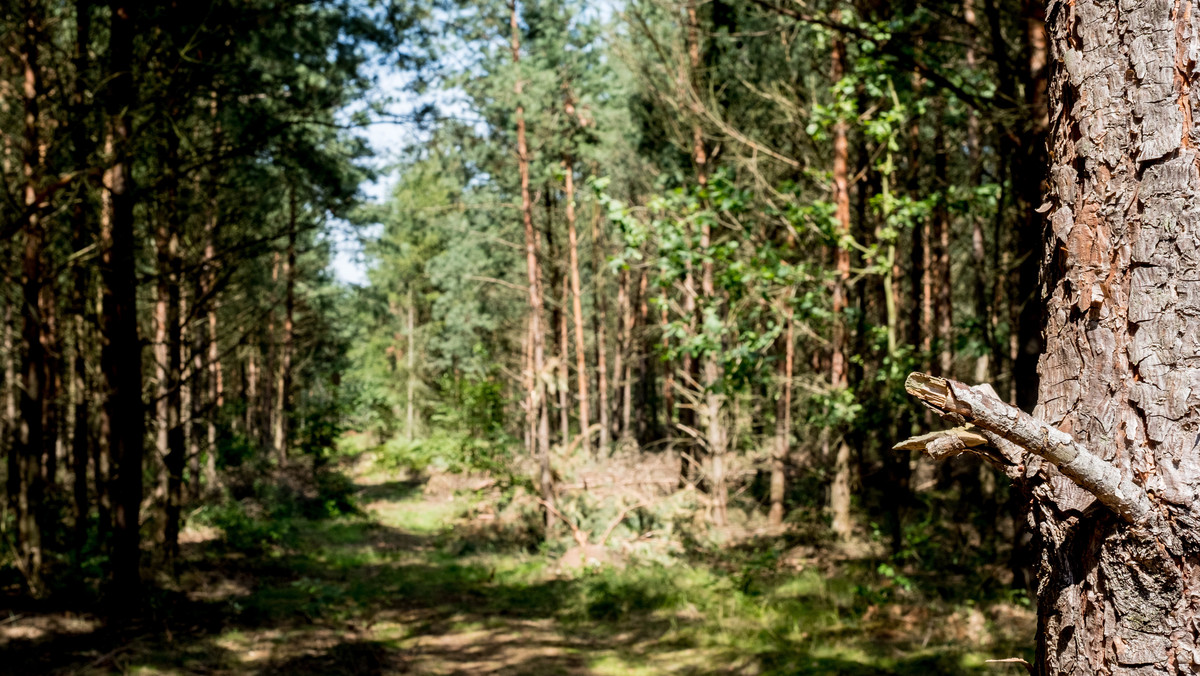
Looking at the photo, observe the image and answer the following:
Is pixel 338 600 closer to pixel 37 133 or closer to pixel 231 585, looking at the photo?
pixel 231 585

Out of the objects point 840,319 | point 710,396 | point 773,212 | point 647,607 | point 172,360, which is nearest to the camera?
point 773,212

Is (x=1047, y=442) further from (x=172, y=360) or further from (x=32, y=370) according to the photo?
(x=172, y=360)

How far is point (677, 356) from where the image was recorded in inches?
331

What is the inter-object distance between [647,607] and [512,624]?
1633 millimetres

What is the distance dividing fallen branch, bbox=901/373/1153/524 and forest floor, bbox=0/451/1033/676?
4935 mm

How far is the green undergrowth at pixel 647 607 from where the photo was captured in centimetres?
661

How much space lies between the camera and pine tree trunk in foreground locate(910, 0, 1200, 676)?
1402 mm

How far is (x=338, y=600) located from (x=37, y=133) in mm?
6165

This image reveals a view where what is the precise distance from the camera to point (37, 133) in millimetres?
8141

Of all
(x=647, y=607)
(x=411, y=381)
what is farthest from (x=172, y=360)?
(x=411, y=381)

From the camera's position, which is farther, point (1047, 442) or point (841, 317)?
point (841, 317)

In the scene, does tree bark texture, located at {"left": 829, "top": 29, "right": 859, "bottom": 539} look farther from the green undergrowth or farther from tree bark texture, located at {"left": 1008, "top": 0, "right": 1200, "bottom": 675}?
tree bark texture, located at {"left": 1008, "top": 0, "right": 1200, "bottom": 675}

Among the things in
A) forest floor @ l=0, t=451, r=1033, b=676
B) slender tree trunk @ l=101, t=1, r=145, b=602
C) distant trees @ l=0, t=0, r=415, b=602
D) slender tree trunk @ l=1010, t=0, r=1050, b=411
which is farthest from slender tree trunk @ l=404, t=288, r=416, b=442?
slender tree trunk @ l=1010, t=0, r=1050, b=411

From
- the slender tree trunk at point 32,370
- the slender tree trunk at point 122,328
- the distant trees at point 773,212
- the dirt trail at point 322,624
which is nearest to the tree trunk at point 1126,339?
the distant trees at point 773,212
